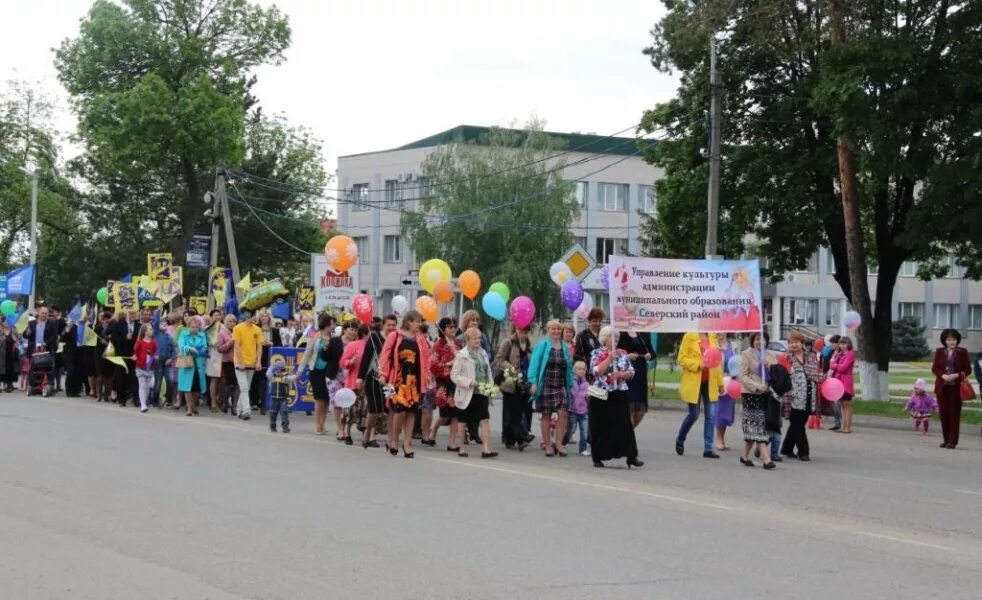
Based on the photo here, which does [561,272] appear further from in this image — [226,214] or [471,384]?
[226,214]

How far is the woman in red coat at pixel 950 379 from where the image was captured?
18.5m

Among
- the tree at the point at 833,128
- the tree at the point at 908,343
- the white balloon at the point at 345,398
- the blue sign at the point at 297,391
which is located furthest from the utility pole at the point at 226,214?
the tree at the point at 908,343

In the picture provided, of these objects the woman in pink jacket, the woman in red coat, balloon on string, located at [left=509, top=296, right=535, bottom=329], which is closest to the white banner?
balloon on string, located at [left=509, top=296, right=535, bottom=329]

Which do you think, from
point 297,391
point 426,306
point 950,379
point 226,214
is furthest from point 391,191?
point 950,379

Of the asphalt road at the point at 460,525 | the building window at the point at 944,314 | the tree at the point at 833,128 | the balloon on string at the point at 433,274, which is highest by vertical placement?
the tree at the point at 833,128

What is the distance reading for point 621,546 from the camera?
882 cm

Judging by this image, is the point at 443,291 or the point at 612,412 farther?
the point at 443,291

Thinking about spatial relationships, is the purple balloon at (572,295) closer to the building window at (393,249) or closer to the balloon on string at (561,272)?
the balloon on string at (561,272)

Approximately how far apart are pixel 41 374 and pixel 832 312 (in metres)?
63.4

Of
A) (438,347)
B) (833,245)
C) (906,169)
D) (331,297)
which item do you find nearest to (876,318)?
(833,245)

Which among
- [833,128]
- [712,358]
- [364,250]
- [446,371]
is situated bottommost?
[446,371]

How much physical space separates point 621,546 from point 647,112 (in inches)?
1072

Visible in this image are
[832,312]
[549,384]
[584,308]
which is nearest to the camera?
[549,384]

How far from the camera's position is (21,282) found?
35.3 metres
